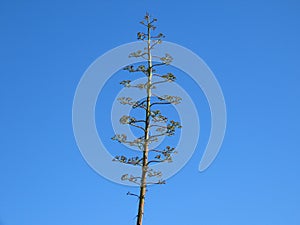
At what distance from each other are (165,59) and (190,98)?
133 inches

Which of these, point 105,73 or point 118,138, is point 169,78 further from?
point 105,73

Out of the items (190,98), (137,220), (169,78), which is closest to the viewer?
(137,220)

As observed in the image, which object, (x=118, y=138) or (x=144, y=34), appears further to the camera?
(x=144, y=34)

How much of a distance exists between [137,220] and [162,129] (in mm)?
3675

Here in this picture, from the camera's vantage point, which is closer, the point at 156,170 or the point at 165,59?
the point at 156,170

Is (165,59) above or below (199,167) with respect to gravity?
Answer: above

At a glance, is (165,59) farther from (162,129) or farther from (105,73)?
(105,73)

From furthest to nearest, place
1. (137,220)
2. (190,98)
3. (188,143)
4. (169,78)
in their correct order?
(190,98) → (188,143) → (169,78) → (137,220)

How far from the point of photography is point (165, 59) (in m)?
19.7

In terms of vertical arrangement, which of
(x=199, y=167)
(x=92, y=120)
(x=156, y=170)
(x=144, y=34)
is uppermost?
(x=144, y=34)

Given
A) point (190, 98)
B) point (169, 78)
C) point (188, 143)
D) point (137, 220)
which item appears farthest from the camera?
point (190, 98)

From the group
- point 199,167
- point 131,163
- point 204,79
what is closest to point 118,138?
point 131,163

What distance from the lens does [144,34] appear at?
20.4 meters

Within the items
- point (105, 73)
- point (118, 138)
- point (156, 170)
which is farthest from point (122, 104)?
point (105, 73)
